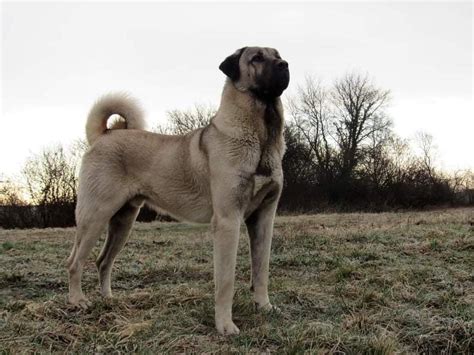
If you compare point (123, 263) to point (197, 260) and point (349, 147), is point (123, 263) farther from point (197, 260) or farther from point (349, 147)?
point (349, 147)

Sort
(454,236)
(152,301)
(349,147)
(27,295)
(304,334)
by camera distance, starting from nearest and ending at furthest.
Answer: (304,334), (152,301), (27,295), (454,236), (349,147)

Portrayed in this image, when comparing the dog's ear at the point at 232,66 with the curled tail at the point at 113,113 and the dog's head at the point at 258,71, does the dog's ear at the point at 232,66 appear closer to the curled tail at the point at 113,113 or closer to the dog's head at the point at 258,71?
the dog's head at the point at 258,71

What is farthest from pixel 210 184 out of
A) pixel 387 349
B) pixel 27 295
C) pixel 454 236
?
pixel 454 236

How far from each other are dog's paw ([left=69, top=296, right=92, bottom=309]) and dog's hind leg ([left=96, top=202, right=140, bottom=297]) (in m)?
0.56

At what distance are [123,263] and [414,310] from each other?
167 inches

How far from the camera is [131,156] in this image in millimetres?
4289

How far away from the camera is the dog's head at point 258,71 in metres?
3.62

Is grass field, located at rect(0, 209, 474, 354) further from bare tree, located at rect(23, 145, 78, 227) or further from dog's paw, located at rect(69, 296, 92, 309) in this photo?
bare tree, located at rect(23, 145, 78, 227)

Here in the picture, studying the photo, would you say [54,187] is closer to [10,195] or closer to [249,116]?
[10,195]

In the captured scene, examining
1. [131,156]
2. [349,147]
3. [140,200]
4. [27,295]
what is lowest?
[27,295]

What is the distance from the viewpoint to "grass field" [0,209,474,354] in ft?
10.0

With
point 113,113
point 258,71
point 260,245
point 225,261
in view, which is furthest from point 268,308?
point 113,113

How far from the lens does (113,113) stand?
4.82 meters

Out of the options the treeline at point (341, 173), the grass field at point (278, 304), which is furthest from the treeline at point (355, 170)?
the grass field at point (278, 304)
